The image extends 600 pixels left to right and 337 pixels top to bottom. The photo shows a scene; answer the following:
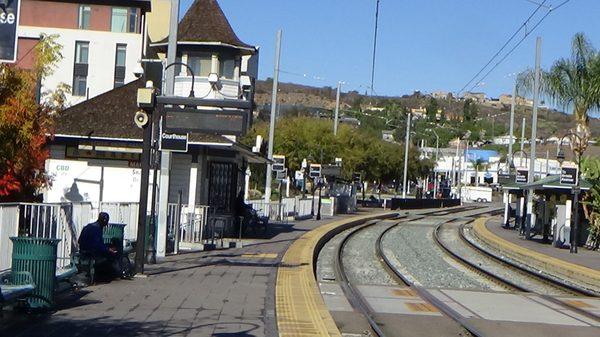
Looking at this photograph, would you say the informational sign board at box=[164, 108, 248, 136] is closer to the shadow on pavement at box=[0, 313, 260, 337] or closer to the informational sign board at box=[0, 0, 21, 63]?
the shadow on pavement at box=[0, 313, 260, 337]

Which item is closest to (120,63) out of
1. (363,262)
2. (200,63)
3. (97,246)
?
(200,63)

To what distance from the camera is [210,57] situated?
120ft

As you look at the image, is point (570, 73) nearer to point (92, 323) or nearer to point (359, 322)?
point (359, 322)

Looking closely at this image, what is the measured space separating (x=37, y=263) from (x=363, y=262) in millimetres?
17556

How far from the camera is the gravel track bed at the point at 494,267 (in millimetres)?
23289

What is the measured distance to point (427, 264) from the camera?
94.9 ft

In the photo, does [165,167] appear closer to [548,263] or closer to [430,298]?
[430,298]

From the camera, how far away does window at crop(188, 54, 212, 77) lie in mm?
36594

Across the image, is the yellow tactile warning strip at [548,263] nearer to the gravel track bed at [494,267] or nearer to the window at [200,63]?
the gravel track bed at [494,267]

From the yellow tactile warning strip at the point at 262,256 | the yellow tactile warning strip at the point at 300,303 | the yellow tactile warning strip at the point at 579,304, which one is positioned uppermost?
the yellow tactile warning strip at the point at 300,303

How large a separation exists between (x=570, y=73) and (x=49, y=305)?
37.9 meters

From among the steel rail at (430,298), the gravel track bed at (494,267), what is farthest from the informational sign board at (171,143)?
the gravel track bed at (494,267)

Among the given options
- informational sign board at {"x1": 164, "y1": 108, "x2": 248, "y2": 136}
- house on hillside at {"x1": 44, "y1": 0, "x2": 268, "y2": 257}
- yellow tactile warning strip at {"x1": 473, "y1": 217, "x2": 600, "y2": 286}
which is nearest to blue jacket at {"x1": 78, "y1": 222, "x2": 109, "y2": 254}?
informational sign board at {"x1": 164, "y1": 108, "x2": 248, "y2": 136}

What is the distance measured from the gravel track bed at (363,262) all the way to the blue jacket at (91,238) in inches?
325
